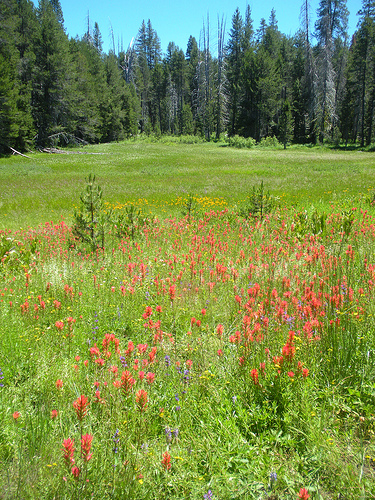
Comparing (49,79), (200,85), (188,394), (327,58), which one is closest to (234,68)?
Result: (200,85)

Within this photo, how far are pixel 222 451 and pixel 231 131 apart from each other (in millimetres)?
72493

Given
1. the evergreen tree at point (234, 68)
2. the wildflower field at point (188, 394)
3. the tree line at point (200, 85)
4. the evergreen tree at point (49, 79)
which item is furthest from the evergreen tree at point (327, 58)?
the wildflower field at point (188, 394)

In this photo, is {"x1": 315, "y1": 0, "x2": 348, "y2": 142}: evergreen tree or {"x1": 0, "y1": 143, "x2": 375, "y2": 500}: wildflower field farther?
{"x1": 315, "y1": 0, "x2": 348, "y2": 142}: evergreen tree

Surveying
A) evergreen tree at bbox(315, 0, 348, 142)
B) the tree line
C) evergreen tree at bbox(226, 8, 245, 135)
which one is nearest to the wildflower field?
the tree line

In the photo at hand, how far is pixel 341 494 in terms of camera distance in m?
1.81

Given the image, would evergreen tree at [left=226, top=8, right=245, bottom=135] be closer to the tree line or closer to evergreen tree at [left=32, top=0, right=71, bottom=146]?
the tree line

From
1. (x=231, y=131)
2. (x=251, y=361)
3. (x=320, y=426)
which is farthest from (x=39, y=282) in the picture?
(x=231, y=131)

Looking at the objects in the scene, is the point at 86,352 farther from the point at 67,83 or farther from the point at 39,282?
the point at 67,83

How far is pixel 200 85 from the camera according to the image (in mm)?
74188

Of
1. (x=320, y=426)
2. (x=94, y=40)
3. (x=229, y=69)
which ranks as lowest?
(x=320, y=426)

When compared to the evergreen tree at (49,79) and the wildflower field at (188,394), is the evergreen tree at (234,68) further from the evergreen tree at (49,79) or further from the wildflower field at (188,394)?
the wildflower field at (188,394)

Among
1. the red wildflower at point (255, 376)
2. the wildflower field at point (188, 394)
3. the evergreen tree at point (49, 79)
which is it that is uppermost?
the evergreen tree at point (49, 79)

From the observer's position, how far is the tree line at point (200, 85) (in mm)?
43281

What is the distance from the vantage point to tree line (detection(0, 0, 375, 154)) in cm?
4328
